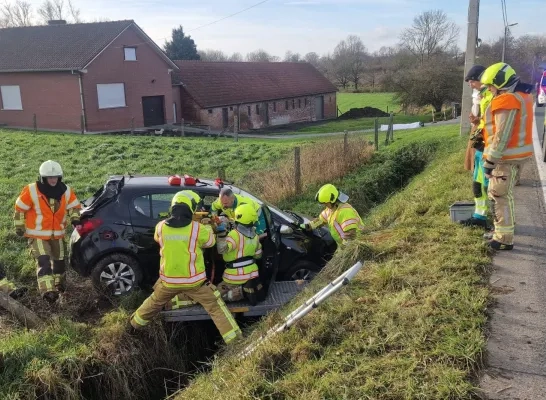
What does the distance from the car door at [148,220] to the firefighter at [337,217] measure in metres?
1.84

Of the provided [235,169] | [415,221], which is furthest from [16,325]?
[235,169]

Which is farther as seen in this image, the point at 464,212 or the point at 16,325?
the point at 464,212

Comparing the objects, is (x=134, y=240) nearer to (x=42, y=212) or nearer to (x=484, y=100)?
(x=42, y=212)

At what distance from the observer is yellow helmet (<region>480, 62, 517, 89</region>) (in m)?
5.48

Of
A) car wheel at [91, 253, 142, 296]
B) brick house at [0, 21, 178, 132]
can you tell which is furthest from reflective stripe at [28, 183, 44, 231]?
brick house at [0, 21, 178, 132]

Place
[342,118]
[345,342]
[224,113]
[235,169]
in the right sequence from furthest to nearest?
[342,118], [224,113], [235,169], [345,342]

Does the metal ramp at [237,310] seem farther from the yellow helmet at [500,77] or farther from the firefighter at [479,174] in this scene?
the yellow helmet at [500,77]

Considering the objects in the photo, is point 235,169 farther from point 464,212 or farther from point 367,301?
point 367,301

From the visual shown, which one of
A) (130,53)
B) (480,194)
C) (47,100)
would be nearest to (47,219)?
(480,194)

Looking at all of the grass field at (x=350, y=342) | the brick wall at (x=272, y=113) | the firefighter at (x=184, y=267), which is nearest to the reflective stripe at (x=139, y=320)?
the firefighter at (x=184, y=267)

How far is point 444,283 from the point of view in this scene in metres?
4.81

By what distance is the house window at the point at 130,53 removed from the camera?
3133 cm

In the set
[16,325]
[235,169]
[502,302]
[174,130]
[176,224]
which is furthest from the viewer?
[174,130]

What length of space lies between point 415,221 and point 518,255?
1551mm
